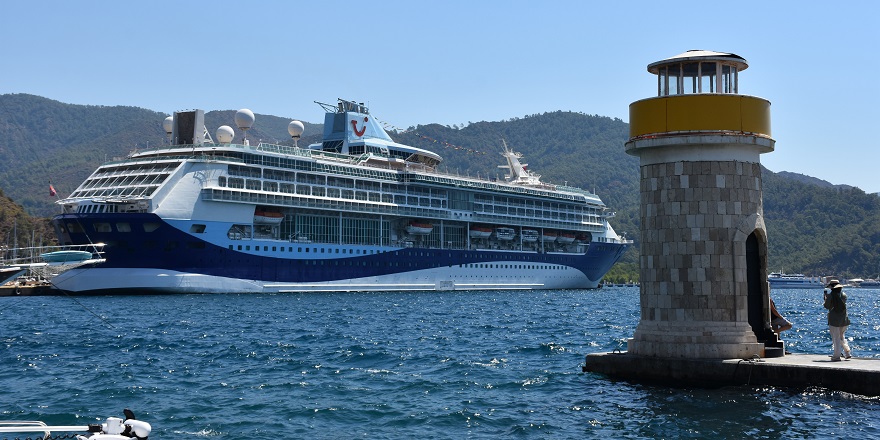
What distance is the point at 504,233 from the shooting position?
3162 inches

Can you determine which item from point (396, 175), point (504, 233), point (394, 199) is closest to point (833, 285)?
point (394, 199)

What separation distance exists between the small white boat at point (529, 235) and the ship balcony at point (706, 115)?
6600cm

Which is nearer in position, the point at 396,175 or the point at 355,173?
the point at 355,173

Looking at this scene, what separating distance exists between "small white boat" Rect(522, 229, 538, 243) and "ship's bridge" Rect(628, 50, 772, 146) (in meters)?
65.7

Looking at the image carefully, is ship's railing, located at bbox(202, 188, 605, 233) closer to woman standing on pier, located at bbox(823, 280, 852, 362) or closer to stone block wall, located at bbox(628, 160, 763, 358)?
stone block wall, located at bbox(628, 160, 763, 358)

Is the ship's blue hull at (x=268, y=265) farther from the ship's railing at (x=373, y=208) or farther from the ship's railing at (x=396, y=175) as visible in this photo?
the ship's railing at (x=396, y=175)

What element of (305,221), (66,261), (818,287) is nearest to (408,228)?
(305,221)

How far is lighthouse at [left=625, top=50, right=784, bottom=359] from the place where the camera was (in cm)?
1586

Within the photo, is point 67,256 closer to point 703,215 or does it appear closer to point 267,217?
point 703,215

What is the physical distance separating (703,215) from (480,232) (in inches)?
2453

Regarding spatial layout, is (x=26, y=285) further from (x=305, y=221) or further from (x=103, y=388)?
Answer: (x=103, y=388)

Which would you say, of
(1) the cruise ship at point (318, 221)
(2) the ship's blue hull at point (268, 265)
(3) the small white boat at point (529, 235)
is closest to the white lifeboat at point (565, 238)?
(1) the cruise ship at point (318, 221)

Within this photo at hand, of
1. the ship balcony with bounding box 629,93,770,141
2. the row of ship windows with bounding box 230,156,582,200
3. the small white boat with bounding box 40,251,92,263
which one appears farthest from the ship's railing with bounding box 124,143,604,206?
the ship balcony with bounding box 629,93,770,141

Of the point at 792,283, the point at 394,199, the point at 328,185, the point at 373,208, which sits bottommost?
the point at 792,283
